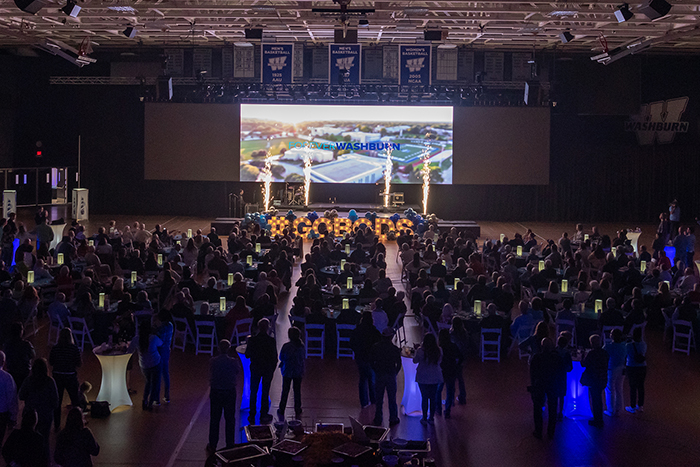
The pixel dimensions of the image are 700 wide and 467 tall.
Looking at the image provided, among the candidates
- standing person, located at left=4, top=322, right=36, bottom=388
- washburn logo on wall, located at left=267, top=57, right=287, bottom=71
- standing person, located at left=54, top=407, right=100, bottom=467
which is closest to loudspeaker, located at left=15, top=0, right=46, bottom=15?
standing person, located at left=4, top=322, right=36, bottom=388

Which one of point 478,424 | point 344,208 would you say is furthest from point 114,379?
point 344,208

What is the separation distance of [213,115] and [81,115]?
5747 mm

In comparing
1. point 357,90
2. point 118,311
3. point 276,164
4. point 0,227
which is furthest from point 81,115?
point 118,311

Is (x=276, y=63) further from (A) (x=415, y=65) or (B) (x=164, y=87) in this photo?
(B) (x=164, y=87)

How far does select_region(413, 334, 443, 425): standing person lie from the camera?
8.18 m

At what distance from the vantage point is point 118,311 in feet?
35.1

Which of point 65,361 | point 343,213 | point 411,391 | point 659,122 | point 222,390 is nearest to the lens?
point 222,390

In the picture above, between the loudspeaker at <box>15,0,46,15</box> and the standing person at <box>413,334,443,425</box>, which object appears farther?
the loudspeaker at <box>15,0,46,15</box>

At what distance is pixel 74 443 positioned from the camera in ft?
19.7

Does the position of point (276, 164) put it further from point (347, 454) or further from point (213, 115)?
point (347, 454)

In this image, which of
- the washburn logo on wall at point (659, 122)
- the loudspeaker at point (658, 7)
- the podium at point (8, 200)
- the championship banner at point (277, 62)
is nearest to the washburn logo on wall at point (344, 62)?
the championship banner at point (277, 62)

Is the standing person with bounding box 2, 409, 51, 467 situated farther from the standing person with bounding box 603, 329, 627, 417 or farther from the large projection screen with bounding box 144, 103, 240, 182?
the large projection screen with bounding box 144, 103, 240, 182

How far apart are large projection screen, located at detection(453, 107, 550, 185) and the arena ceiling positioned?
8.53ft

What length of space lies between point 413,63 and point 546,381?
623 inches
